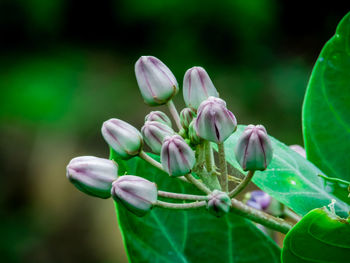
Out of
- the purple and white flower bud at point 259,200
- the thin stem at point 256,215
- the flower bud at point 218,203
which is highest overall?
the flower bud at point 218,203

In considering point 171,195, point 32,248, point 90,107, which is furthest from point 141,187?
point 90,107

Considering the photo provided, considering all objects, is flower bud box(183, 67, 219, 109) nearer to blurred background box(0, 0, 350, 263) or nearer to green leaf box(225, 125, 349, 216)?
green leaf box(225, 125, 349, 216)

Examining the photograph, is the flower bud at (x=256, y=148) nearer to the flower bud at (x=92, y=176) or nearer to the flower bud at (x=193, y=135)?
the flower bud at (x=193, y=135)

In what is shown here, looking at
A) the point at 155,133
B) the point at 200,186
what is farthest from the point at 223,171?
the point at 155,133

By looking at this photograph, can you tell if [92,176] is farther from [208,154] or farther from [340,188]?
[340,188]

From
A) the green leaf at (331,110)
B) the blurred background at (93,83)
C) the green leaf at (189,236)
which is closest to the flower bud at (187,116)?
the green leaf at (189,236)

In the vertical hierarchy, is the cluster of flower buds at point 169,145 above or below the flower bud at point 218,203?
above
